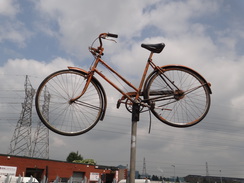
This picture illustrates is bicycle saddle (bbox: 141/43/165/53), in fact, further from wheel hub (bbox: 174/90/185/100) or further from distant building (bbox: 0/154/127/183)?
distant building (bbox: 0/154/127/183)

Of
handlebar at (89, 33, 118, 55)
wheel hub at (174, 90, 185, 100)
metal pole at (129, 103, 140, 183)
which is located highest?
handlebar at (89, 33, 118, 55)

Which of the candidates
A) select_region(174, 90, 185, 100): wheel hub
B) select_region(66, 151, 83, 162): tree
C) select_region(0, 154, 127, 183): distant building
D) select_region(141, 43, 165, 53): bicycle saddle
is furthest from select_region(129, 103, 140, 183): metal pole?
select_region(66, 151, 83, 162): tree

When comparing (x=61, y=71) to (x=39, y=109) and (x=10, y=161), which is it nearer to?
(x=39, y=109)

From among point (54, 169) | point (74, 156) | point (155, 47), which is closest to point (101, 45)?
point (155, 47)

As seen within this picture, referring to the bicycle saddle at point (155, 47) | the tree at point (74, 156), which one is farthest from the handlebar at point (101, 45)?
the tree at point (74, 156)

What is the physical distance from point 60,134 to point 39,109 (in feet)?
2.91

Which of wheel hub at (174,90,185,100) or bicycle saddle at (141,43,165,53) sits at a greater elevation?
bicycle saddle at (141,43,165,53)

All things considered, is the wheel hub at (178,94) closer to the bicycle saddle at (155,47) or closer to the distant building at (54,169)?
the bicycle saddle at (155,47)

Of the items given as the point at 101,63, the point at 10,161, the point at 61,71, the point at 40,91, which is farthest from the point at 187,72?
the point at 10,161

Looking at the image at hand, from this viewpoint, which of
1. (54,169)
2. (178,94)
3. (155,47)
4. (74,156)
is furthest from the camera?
(74,156)

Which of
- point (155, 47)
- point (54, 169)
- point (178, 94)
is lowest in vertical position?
point (54, 169)

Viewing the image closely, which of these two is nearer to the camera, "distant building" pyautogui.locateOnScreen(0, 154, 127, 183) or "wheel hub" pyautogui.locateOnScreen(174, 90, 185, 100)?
"wheel hub" pyautogui.locateOnScreen(174, 90, 185, 100)

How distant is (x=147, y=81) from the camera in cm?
747

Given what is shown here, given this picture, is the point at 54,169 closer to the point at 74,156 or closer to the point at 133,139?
the point at 133,139
